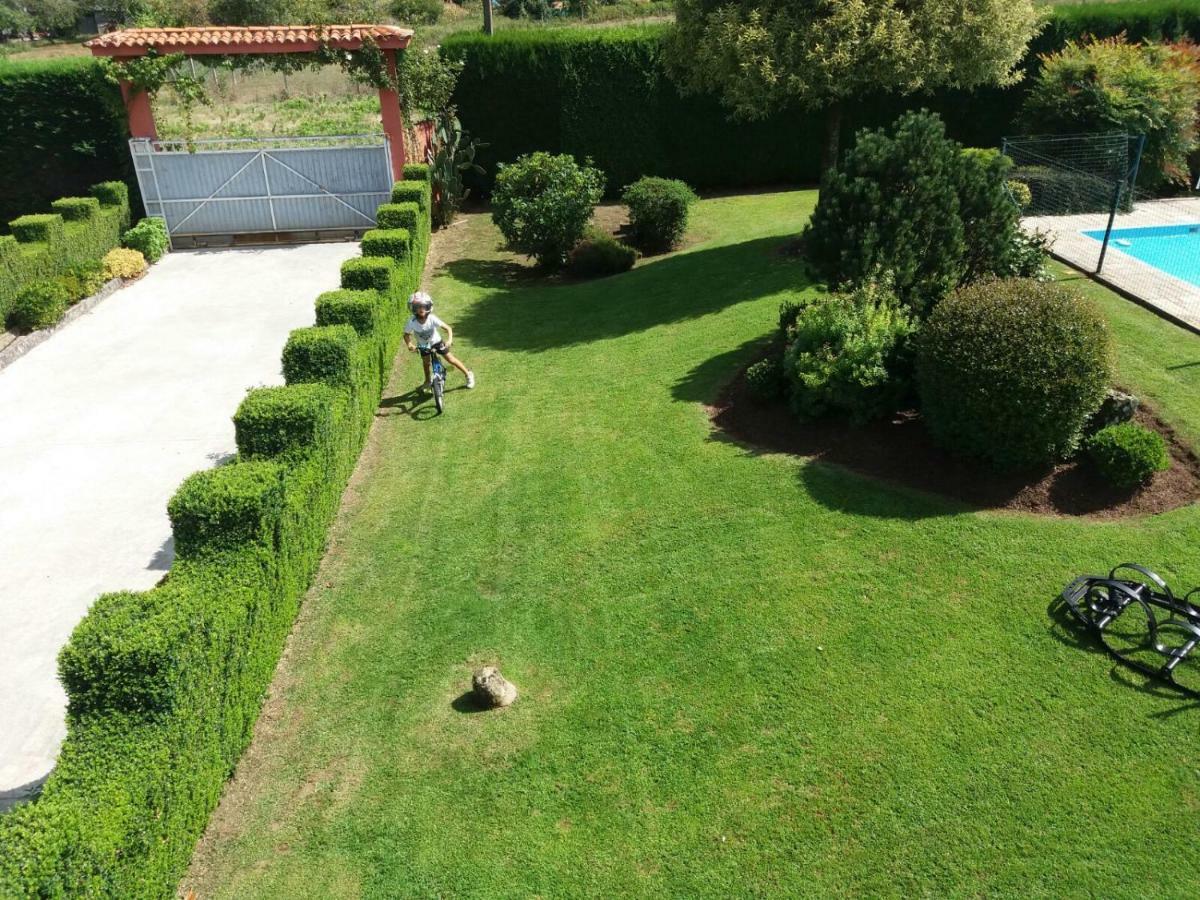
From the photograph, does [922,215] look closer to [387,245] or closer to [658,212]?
[387,245]

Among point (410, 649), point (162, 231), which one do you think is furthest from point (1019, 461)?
point (162, 231)

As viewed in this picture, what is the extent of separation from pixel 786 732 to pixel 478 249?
621 inches

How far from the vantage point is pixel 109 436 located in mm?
11547

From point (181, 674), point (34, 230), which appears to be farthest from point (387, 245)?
point (181, 674)

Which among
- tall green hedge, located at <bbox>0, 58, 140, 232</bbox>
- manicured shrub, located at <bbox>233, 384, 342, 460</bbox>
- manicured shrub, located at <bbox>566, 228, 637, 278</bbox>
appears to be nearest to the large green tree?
manicured shrub, located at <bbox>566, 228, 637, 278</bbox>

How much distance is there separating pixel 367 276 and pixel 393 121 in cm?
943

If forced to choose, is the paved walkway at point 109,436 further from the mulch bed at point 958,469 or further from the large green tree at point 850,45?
the large green tree at point 850,45

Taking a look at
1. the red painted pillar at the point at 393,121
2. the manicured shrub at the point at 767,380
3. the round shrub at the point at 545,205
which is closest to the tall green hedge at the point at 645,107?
the red painted pillar at the point at 393,121

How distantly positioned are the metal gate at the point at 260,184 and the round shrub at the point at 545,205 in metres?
4.21

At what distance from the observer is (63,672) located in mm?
5355

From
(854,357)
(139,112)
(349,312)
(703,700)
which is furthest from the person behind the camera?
(139,112)

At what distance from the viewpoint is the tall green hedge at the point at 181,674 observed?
4.59 metres

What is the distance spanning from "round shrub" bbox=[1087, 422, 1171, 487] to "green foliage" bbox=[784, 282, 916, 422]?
6.45ft

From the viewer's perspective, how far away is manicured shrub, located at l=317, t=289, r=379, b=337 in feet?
36.5
